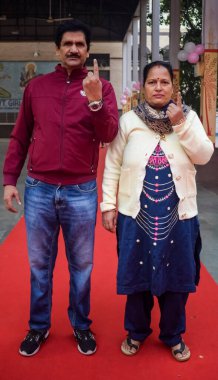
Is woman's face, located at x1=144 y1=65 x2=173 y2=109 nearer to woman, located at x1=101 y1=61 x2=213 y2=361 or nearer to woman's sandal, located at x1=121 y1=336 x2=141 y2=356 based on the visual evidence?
woman, located at x1=101 y1=61 x2=213 y2=361

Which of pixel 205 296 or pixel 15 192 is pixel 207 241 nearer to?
pixel 205 296

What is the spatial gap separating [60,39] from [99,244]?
2661 millimetres

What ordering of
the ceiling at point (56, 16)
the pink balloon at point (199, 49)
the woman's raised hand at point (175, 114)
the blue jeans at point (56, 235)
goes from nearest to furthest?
the woman's raised hand at point (175, 114) < the blue jeans at point (56, 235) < the pink balloon at point (199, 49) < the ceiling at point (56, 16)

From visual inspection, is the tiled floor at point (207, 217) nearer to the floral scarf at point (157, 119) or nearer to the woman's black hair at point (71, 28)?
the floral scarf at point (157, 119)

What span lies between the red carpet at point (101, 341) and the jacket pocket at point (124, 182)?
855mm

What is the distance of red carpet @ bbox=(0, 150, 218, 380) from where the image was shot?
238 cm

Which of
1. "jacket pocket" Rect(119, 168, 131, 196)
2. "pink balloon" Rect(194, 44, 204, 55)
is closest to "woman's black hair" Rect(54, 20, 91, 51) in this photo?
"jacket pocket" Rect(119, 168, 131, 196)

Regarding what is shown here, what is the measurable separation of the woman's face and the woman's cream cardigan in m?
0.12

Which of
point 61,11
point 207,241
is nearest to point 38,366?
point 207,241

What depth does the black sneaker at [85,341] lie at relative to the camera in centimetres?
256

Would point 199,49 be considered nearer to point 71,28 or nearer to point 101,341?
point 71,28

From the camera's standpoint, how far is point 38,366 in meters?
2.43

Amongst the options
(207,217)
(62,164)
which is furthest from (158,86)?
(207,217)

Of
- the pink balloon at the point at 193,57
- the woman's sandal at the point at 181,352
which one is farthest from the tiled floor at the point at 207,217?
the pink balloon at the point at 193,57
